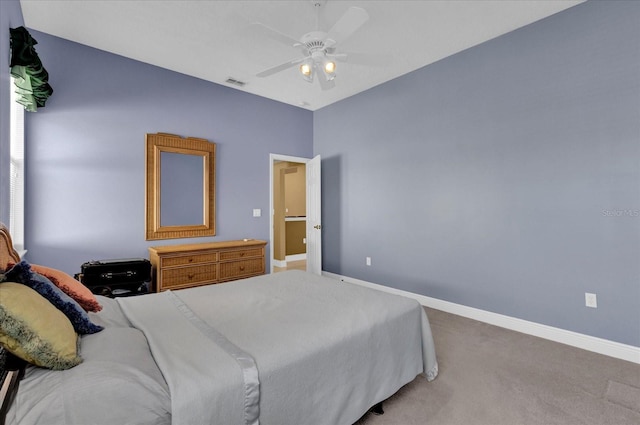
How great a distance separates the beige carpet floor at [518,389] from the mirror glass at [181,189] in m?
3.11

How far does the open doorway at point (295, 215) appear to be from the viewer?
5.01m

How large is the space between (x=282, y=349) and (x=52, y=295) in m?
0.98

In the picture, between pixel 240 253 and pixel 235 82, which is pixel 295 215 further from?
pixel 235 82

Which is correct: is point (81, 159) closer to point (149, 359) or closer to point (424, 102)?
point (149, 359)

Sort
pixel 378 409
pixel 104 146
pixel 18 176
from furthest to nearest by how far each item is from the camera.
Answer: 1. pixel 104 146
2. pixel 18 176
3. pixel 378 409

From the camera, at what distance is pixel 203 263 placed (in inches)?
141

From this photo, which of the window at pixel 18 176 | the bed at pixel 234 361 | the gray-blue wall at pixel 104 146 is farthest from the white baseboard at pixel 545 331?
the window at pixel 18 176

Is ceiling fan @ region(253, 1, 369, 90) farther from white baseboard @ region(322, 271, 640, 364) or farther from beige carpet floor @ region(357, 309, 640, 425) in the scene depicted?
white baseboard @ region(322, 271, 640, 364)

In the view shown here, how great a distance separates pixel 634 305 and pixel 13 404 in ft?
12.2

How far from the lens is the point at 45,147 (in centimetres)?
299

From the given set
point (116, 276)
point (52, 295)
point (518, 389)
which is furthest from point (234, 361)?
point (116, 276)

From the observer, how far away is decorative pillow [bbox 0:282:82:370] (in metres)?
0.96

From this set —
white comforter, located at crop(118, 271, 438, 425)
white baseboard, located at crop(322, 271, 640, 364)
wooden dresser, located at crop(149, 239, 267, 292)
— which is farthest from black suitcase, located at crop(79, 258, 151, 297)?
white baseboard, located at crop(322, 271, 640, 364)

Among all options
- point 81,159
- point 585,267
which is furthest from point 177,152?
point 585,267
